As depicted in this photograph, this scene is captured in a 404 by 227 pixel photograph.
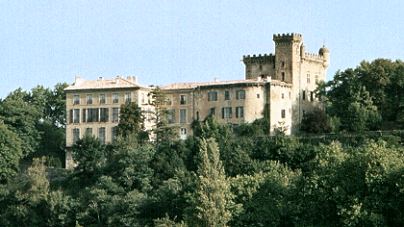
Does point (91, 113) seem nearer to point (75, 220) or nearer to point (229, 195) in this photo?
point (75, 220)

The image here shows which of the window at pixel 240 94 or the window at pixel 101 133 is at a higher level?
the window at pixel 240 94

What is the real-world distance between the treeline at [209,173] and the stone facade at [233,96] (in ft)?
6.00

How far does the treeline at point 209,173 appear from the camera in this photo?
53.7 metres

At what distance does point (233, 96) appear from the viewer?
286 ft

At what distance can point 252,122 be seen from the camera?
280ft

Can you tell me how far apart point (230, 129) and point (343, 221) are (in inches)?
1255

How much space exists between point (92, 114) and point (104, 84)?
2638 millimetres

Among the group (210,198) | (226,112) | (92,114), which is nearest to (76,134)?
(92,114)

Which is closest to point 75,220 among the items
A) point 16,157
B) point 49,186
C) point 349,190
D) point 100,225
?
point 100,225

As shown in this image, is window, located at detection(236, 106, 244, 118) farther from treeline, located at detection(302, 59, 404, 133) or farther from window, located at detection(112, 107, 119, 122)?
window, located at detection(112, 107, 119, 122)

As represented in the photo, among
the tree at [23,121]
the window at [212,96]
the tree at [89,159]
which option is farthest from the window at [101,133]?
the window at [212,96]

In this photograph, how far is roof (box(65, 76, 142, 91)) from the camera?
90.2 metres

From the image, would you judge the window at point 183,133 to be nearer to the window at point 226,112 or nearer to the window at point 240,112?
the window at point 226,112

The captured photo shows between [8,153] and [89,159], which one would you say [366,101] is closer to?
[89,159]
